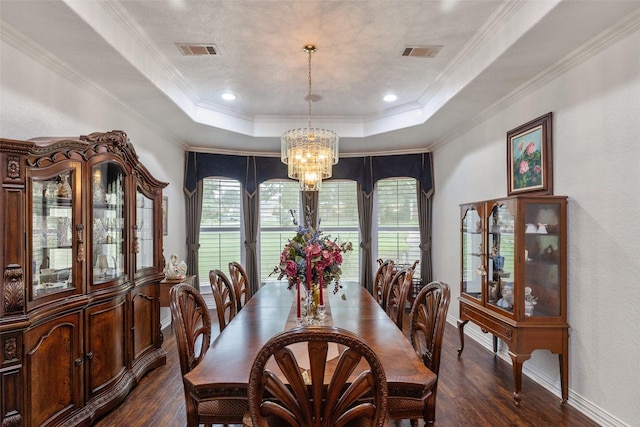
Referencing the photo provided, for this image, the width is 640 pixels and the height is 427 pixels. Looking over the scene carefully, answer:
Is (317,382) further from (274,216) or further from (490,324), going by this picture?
(274,216)

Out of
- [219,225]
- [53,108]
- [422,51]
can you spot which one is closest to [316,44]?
[422,51]

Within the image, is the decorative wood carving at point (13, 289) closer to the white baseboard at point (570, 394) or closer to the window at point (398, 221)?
the white baseboard at point (570, 394)

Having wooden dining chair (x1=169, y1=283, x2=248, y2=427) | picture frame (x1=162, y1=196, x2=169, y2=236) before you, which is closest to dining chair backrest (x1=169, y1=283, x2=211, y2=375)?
wooden dining chair (x1=169, y1=283, x2=248, y2=427)

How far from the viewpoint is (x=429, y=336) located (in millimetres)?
2029

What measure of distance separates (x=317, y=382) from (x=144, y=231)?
2812 millimetres

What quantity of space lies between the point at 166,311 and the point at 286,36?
399 cm

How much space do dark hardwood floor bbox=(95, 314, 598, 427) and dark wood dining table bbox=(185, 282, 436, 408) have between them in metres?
0.87

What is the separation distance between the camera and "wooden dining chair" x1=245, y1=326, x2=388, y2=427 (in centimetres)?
117

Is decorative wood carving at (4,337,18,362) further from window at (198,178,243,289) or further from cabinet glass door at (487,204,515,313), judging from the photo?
window at (198,178,243,289)

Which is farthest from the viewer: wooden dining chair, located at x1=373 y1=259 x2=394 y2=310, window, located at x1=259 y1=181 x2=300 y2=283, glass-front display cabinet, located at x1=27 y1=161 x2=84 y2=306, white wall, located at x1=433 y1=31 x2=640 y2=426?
window, located at x1=259 y1=181 x2=300 y2=283

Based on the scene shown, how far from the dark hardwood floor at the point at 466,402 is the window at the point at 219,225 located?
8.41ft

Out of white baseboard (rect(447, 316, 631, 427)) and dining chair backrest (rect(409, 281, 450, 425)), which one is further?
white baseboard (rect(447, 316, 631, 427))

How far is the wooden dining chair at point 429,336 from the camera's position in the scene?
5.73 feet

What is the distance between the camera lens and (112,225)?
9.48 ft
